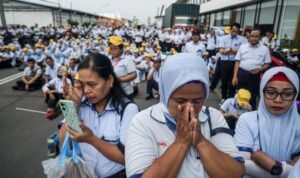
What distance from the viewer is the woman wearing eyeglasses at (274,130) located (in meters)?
1.85

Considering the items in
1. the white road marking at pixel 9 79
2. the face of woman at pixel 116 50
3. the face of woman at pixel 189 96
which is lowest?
the white road marking at pixel 9 79

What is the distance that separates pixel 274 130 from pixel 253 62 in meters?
3.60

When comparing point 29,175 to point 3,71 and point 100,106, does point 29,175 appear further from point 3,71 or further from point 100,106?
point 3,71

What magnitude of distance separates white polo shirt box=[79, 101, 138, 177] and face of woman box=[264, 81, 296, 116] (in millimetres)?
956

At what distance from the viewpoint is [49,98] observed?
7305mm

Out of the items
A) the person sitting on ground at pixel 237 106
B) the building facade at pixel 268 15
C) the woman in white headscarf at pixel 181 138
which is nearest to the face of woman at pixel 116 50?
the person sitting on ground at pixel 237 106

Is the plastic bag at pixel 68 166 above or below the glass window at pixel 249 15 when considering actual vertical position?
below

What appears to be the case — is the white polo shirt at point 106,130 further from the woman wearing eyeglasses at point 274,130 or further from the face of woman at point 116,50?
the face of woman at point 116,50

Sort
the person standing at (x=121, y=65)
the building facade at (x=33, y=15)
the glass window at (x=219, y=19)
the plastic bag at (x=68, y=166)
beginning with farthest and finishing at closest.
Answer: the building facade at (x=33, y=15) → the glass window at (x=219, y=19) → the person standing at (x=121, y=65) → the plastic bag at (x=68, y=166)

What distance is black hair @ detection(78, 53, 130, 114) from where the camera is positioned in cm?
180

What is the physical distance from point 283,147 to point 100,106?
1.30 metres

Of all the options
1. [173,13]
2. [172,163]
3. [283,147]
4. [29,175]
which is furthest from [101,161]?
[173,13]

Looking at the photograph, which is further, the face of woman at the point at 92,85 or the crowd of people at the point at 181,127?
the face of woman at the point at 92,85

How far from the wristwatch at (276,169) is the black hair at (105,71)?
1.08 metres
